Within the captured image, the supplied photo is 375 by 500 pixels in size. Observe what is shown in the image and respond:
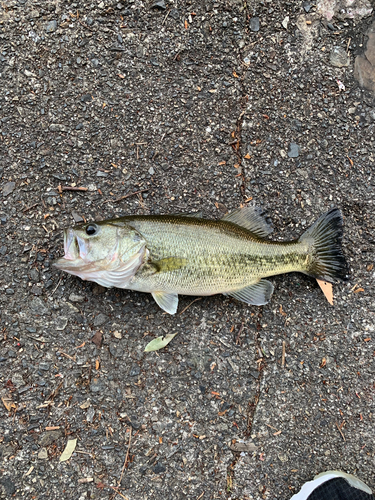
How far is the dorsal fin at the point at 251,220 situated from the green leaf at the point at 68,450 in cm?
258

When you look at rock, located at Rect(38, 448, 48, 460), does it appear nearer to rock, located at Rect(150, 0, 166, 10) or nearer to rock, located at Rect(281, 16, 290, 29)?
rock, located at Rect(150, 0, 166, 10)

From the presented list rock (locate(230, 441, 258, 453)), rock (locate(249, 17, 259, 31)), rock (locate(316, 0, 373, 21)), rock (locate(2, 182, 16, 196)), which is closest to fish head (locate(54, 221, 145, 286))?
rock (locate(2, 182, 16, 196))

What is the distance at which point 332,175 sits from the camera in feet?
12.0

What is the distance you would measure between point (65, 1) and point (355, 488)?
5592mm

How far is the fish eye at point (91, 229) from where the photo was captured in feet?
9.89

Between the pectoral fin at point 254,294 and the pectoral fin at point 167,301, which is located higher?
the pectoral fin at point 167,301

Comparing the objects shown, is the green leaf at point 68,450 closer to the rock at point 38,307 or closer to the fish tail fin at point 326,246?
the rock at point 38,307

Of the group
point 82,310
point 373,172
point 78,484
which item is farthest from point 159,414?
point 373,172

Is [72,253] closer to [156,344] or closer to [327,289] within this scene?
[156,344]

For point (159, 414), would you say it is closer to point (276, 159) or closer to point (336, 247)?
point (336, 247)

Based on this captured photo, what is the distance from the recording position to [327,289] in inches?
140

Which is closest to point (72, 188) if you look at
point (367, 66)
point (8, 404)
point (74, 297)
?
point (74, 297)

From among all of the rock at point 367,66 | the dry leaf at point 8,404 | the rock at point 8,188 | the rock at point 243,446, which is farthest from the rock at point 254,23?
the dry leaf at point 8,404

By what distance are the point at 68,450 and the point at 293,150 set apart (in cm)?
374
